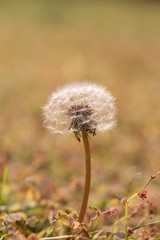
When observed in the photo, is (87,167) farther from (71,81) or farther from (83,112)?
(71,81)

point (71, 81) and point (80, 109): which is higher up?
point (71, 81)

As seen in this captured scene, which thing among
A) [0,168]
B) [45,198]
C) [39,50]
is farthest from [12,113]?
[39,50]

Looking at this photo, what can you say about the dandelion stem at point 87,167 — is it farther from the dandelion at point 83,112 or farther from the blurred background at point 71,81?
the blurred background at point 71,81

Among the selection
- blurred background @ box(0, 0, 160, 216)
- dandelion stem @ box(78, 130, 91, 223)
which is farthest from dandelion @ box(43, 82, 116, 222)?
blurred background @ box(0, 0, 160, 216)

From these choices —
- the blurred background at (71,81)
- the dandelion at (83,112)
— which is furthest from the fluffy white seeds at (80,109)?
the blurred background at (71,81)

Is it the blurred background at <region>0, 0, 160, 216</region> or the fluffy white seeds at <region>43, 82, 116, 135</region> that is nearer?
the fluffy white seeds at <region>43, 82, 116, 135</region>

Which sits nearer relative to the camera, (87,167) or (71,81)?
(87,167)

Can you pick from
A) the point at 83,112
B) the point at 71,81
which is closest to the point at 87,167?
the point at 83,112

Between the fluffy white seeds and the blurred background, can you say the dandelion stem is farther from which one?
the blurred background
